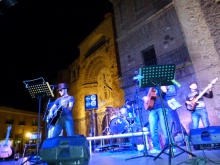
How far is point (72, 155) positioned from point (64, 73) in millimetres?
18390

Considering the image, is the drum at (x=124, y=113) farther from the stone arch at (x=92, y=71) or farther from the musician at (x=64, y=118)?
the stone arch at (x=92, y=71)

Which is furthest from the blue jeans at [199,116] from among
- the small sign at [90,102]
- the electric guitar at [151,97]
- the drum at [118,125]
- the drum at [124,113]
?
the small sign at [90,102]

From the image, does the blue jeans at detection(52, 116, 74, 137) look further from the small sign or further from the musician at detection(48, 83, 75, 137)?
the small sign

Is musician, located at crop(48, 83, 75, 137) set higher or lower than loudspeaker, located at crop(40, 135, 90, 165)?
higher

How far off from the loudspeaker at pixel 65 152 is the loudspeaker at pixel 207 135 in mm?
2208

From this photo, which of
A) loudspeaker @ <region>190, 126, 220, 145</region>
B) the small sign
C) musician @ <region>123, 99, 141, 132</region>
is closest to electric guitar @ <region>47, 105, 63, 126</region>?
loudspeaker @ <region>190, 126, 220, 145</region>

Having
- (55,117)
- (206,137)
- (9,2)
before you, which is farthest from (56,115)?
(9,2)

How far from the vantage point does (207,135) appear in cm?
323

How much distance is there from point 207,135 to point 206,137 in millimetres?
45

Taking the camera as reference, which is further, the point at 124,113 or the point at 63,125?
the point at 124,113

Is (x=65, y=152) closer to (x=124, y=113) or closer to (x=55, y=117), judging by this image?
(x=55, y=117)

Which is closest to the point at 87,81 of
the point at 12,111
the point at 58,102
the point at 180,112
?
the point at 180,112

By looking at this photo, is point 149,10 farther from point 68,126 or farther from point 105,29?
point 68,126

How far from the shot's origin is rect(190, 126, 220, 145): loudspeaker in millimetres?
3124
